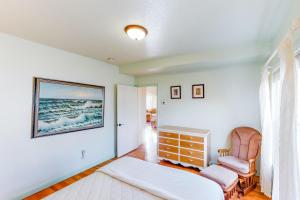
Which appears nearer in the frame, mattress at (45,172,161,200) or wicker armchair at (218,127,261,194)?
mattress at (45,172,161,200)

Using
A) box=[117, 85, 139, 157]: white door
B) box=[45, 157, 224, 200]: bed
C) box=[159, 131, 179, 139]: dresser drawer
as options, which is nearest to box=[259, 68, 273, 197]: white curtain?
box=[45, 157, 224, 200]: bed

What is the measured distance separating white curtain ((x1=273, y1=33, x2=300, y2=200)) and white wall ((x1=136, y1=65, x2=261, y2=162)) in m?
1.88

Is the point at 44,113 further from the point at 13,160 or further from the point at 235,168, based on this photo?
the point at 235,168

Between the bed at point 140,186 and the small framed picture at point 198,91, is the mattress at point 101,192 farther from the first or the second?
the small framed picture at point 198,91

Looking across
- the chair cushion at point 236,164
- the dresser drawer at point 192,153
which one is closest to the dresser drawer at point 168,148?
the dresser drawer at point 192,153

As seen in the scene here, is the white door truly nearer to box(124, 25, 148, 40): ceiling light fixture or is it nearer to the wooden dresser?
the wooden dresser

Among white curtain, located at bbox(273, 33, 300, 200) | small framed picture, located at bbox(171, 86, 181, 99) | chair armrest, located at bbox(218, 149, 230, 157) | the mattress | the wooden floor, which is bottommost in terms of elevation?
the wooden floor

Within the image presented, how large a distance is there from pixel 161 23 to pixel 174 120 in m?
2.56

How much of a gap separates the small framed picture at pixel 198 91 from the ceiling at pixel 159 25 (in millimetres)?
704

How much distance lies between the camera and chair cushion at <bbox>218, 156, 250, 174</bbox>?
2.29 metres

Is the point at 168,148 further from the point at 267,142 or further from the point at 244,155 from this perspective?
the point at 267,142

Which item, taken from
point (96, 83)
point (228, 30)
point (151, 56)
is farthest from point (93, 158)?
point (228, 30)

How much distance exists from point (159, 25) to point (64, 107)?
2205 mm

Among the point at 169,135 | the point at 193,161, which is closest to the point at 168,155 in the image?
the point at 169,135
